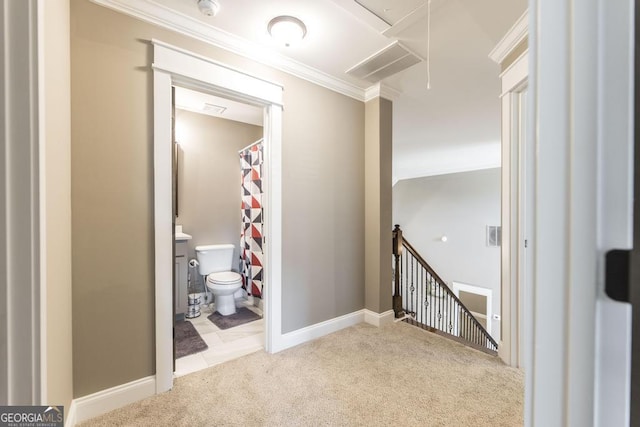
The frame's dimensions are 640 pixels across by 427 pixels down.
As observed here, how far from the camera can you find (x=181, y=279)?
295cm

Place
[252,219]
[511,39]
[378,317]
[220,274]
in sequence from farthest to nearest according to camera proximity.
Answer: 1. [252,219]
2. [220,274]
3. [378,317]
4. [511,39]

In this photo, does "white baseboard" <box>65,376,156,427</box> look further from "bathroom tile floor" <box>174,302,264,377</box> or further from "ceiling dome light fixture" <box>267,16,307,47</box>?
"ceiling dome light fixture" <box>267,16,307,47</box>

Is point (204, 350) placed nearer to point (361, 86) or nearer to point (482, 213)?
point (361, 86)

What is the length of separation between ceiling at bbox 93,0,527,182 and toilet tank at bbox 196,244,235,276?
1789 mm

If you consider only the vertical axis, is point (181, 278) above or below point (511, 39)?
below

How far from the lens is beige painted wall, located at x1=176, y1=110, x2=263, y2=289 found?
343 centimetres

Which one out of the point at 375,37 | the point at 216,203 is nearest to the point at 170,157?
the point at 375,37

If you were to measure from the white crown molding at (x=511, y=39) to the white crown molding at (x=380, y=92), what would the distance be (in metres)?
0.88

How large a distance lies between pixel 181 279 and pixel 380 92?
9.45ft

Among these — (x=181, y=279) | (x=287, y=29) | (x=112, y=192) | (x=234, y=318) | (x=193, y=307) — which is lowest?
(x=234, y=318)

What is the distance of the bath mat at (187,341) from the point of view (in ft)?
7.40

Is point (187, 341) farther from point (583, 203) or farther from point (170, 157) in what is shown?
point (583, 203)

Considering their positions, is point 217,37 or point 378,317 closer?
point 217,37

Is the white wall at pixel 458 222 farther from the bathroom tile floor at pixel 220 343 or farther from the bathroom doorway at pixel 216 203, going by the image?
the bathroom tile floor at pixel 220 343
